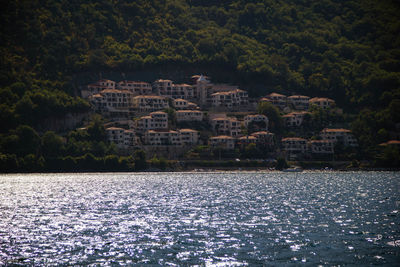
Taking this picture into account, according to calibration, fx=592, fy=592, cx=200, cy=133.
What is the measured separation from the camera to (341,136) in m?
164

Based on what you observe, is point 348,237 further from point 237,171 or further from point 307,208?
point 237,171

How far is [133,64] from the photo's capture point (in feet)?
645

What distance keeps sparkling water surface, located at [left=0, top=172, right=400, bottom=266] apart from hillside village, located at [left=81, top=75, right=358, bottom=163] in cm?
6707

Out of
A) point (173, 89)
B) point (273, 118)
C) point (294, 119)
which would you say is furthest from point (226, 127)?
point (173, 89)

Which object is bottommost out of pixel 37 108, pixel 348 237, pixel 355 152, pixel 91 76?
pixel 348 237

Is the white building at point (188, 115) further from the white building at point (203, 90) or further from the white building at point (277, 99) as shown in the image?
the white building at point (277, 99)

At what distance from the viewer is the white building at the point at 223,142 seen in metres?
158

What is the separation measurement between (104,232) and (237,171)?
96.7m

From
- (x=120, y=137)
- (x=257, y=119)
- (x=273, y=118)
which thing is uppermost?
(x=273, y=118)

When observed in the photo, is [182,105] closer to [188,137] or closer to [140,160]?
[188,137]

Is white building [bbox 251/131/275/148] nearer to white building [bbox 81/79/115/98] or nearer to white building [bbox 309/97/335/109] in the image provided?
white building [bbox 309/97/335/109]

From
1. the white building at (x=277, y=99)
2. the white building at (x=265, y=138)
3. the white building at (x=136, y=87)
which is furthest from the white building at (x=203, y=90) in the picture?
the white building at (x=265, y=138)

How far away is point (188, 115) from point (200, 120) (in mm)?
3904

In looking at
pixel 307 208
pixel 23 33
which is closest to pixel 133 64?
pixel 23 33
